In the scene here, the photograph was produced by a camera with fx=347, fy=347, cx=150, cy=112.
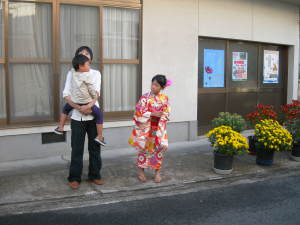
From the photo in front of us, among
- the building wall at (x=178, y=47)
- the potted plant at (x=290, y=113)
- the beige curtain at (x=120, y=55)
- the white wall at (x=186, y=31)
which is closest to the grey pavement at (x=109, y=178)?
the building wall at (x=178, y=47)

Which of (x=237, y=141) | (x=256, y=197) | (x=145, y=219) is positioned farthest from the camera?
(x=237, y=141)

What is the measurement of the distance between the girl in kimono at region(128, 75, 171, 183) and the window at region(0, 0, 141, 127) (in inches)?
74.9

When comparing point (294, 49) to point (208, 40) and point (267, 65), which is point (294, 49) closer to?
point (267, 65)

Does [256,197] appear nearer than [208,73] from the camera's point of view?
Yes

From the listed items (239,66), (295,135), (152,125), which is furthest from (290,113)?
(152,125)

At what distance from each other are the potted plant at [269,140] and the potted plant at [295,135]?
1.79 ft

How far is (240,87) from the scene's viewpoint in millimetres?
8930

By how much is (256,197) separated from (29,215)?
2.91m

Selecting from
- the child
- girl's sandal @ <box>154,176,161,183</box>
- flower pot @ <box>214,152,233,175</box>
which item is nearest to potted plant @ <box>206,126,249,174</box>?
flower pot @ <box>214,152,233,175</box>

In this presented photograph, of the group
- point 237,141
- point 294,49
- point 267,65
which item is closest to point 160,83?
point 237,141

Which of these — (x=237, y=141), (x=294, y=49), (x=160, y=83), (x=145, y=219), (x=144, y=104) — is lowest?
(x=145, y=219)

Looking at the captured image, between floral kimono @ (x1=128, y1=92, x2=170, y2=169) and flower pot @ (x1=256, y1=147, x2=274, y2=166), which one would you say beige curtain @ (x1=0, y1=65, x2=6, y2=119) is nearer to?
floral kimono @ (x1=128, y1=92, x2=170, y2=169)

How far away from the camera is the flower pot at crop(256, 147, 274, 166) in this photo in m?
6.05

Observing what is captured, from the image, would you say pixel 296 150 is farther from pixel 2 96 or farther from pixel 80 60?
pixel 2 96
